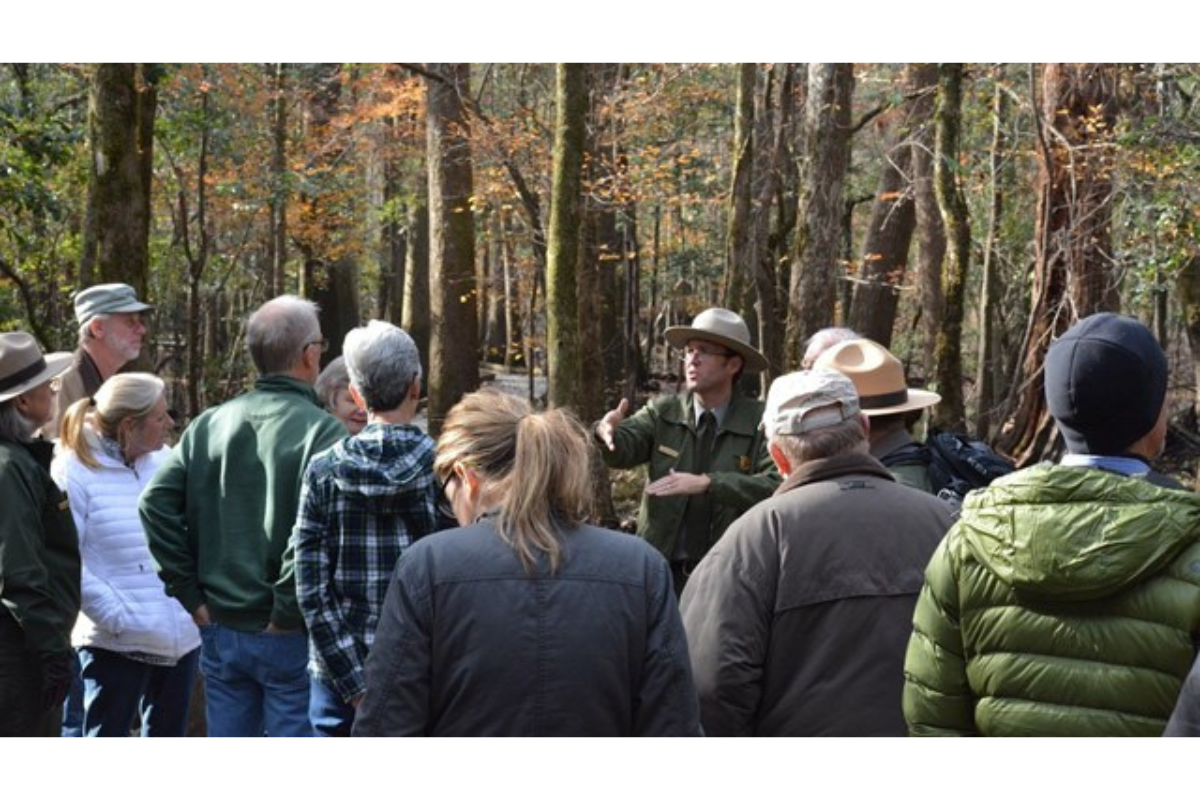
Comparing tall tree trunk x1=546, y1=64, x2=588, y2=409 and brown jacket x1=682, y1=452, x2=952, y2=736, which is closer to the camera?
brown jacket x1=682, y1=452, x2=952, y2=736

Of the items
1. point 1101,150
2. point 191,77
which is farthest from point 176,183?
point 1101,150

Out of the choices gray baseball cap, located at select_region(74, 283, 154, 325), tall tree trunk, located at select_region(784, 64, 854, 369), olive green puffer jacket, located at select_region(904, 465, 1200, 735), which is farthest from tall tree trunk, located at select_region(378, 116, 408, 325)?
olive green puffer jacket, located at select_region(904, 465, 1200, 735)

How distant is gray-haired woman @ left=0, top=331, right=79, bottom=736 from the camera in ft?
14.7

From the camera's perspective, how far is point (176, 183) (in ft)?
78.5

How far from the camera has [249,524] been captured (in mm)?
4973

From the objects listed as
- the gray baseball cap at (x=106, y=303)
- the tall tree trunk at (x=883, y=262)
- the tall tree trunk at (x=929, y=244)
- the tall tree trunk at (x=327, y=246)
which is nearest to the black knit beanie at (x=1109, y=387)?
the gray baseball cap at (x=106, y=303)

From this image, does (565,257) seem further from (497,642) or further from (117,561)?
(497,642)

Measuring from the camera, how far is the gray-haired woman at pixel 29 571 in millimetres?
4492

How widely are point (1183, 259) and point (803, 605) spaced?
1324 centimetres

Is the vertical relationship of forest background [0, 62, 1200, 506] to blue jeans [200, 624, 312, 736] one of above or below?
above

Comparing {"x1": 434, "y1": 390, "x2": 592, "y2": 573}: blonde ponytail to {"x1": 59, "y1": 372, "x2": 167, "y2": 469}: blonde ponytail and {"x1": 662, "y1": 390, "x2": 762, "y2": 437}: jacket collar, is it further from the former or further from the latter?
{"x1": 662, "y1": 390, "x2": 762, "y2": 437}: jacket collar

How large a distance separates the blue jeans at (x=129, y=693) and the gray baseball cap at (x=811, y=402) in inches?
120

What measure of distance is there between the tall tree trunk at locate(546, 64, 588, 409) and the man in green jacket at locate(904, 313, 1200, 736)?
827 centimetres

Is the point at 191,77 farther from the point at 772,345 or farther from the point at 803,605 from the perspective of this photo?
the point at 803,605
